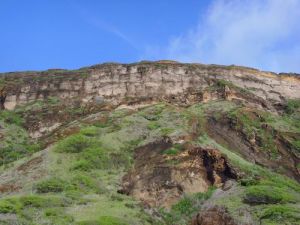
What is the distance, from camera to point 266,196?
132ft

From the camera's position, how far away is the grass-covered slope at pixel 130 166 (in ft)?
128

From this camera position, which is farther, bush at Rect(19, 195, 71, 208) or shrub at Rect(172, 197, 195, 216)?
shrub at Rect(172, 197, 195, 216)

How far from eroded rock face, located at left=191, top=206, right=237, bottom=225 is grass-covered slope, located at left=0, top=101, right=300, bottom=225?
0.42 metres

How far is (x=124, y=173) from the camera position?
161ft

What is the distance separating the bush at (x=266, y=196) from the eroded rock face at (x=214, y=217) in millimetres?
2308

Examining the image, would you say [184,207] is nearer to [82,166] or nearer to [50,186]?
[50,186]

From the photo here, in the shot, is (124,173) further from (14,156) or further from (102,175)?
(14,156)

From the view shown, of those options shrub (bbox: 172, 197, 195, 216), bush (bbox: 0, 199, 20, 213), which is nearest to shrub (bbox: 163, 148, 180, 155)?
shrub (bbox: 172, 197, 195, 216)

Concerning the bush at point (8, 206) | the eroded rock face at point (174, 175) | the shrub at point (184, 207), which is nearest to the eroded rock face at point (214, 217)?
the shrub at point (184, 207)

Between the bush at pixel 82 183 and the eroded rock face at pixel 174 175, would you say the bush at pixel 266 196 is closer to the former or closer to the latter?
the eroded rock face at pixel 174 175

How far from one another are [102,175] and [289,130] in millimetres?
22684

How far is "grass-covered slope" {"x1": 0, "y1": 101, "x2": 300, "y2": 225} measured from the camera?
39.0 m

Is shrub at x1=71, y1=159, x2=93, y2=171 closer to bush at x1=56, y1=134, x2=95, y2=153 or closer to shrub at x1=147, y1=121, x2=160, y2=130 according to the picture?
bush at x1=56, y1=134, x2=95, y2=153

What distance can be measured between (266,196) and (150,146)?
569 inches
